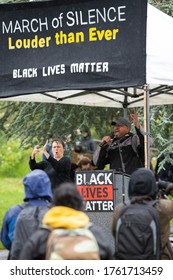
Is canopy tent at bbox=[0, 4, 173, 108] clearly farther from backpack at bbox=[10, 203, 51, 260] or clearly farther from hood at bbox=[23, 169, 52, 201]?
backpack at bbox=[10, 203, 51, 260]

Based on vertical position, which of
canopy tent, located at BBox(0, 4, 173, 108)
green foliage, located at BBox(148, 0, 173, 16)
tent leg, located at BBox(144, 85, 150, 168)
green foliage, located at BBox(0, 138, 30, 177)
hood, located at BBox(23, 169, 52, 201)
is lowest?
green foliage, located at BBox(0, 138, 30, 177)

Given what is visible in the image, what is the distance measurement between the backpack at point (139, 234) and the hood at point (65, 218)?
1100 mm

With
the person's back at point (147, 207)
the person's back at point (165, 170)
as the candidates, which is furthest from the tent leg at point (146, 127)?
the person's back at point (165, 170)

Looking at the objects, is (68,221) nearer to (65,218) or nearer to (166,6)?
(65,218)

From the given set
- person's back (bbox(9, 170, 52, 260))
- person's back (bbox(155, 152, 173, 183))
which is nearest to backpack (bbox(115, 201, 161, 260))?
person's back (bbox(9, 170, 52, 260))

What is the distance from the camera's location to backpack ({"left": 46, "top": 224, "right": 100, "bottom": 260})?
229 inches

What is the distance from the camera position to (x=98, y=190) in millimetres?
10672

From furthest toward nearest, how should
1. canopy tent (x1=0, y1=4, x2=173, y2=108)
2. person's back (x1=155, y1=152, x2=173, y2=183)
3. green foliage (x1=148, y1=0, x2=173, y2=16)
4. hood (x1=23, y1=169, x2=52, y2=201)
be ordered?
green foliage (x1=148, y1=0, x2=173, y2=16), person's back (x1=155, y1=152, x2=173, y2=183), canopy tent (x1=0, y1=4, x2=173, y2=108), hood (x1=23, y1=169, x2=52, y2=201)

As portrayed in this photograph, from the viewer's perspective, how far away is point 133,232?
704 cm

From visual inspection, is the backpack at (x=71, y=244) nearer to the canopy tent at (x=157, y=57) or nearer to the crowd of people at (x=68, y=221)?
the crowd of people at (x=68, y=221)

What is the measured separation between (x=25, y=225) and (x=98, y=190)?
146 inches

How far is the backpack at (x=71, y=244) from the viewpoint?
5.82 m

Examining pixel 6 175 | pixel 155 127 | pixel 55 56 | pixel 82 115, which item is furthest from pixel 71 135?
pixel 6 175
